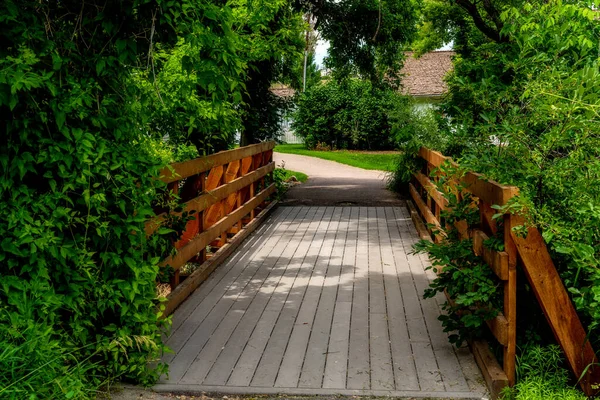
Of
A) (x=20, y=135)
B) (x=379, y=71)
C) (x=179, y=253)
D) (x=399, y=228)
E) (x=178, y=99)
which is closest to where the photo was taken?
(x=20, y=135)

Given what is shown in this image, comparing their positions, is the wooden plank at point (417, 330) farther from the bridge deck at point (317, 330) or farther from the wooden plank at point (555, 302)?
the wooden plank at point (555, 302)

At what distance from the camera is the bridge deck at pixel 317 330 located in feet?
15.4

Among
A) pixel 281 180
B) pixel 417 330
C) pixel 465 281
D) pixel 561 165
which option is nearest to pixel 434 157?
pixel 417 330

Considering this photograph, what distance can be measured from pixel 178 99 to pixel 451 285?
3443 millimetres

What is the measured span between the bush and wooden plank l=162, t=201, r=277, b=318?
2182 cm

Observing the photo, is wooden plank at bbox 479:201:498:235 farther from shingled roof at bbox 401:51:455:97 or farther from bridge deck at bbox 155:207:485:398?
shingled roof at bbox 401:51:455:97

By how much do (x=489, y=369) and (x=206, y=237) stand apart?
12.9 ft

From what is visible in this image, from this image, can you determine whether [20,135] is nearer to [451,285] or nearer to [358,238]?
[451,285]

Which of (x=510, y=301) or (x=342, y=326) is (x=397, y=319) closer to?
(x=342, y=326)

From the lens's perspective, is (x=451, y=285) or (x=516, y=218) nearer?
(x=516, y=218)

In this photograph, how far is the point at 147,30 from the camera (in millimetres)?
4562

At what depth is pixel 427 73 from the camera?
44906mm

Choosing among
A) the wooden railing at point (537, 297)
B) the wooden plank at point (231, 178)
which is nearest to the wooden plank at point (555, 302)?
the wooden railing at point (537, 297)

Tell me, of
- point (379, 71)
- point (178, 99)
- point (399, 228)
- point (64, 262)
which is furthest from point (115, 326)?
point (379, 71)
